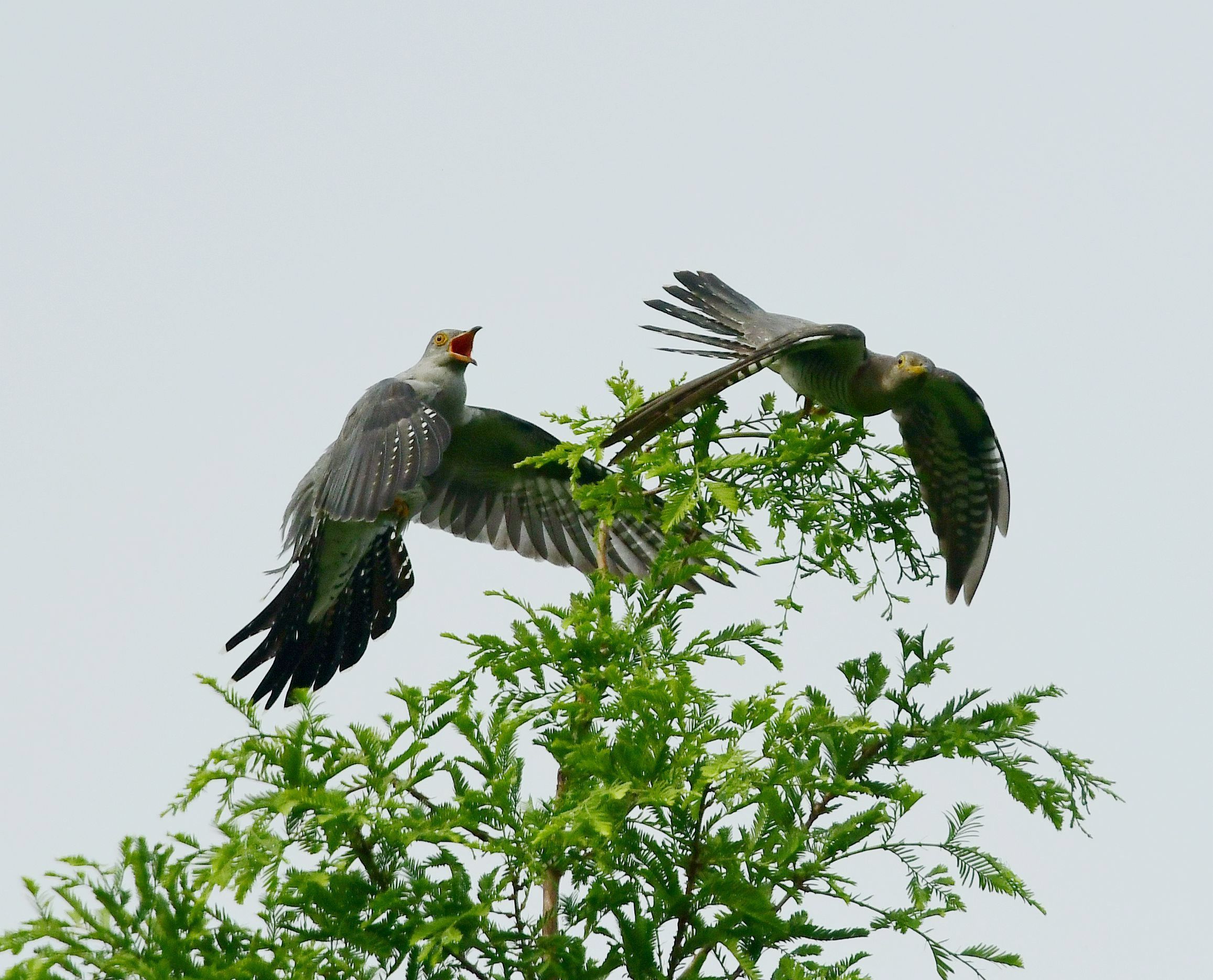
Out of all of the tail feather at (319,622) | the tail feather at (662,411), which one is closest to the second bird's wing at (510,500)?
the tail feather at (319,622)

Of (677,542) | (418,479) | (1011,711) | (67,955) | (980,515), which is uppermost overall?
(980,515)

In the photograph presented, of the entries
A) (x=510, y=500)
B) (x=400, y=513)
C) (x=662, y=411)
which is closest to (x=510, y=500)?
(x=510, y=500)

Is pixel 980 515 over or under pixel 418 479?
over

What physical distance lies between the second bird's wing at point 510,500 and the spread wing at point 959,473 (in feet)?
5.81

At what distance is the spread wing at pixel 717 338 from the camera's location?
446 centimetres

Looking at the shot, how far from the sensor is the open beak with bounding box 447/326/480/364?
6742 mm

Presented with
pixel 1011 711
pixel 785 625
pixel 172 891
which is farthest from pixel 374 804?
pixel 1011 711

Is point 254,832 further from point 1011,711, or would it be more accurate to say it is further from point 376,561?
point 376,561

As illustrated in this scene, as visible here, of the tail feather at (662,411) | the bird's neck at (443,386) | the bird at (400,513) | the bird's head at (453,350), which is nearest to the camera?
the tail feather at (662,411)

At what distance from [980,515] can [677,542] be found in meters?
2.65

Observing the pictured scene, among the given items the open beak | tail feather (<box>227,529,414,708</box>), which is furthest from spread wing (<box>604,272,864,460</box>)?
tail feather (<box>227,529,414,708</box>)

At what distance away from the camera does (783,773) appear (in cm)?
352

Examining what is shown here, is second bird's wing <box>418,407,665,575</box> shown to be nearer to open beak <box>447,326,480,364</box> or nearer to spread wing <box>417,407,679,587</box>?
spread wing <box>417,407,679,587</box>

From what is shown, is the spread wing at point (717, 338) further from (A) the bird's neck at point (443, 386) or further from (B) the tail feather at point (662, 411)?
(A) the bird's neck at point (443, 386)
